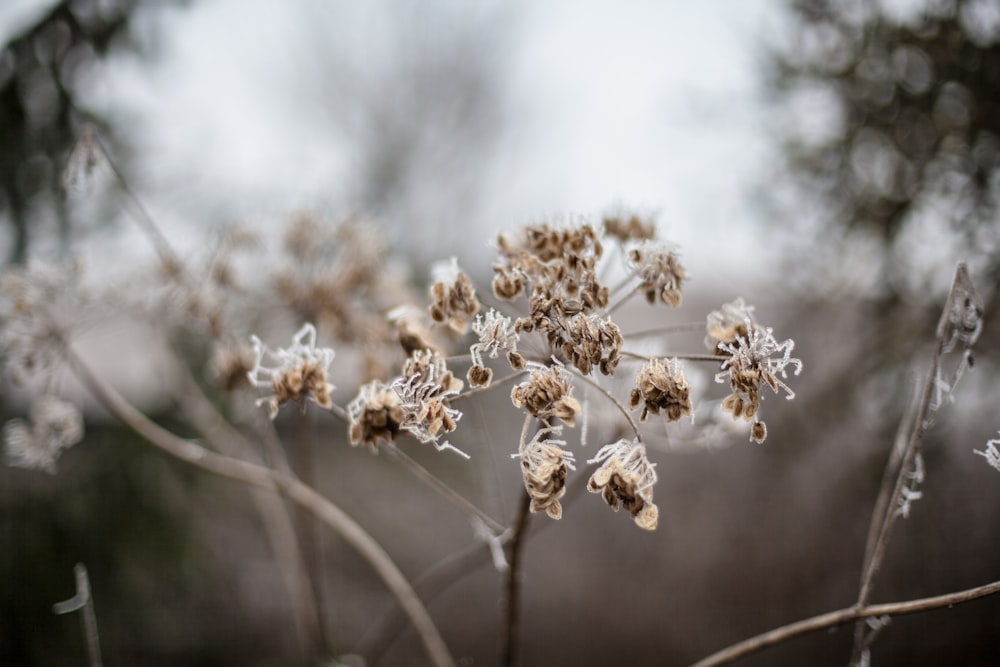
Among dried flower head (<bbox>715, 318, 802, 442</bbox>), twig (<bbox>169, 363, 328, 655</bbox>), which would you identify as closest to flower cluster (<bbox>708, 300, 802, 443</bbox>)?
dried flower head (<bbox>715, 318, 802, 442</bbox>)

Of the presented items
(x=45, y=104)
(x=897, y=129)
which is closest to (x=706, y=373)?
(x=897, y=129)

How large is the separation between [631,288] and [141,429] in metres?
0.60

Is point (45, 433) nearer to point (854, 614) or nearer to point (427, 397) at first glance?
point (427, 397)

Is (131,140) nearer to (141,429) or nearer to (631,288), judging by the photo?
(141,429)

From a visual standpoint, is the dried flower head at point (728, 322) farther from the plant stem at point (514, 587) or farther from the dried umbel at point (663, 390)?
the plant stem at point (514, 587)

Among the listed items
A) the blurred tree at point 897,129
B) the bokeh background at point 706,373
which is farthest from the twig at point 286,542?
the blurred tree at point 897,129

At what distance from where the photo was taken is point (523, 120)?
5.14 m

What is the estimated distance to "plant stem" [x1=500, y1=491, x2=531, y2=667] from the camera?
509mm

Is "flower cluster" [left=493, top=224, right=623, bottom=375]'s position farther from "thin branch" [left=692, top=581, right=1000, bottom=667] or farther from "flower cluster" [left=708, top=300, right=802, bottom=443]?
"thin branch" [left=692, top=581, right=1000, bottom=667]

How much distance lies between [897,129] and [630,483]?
63.2 inches

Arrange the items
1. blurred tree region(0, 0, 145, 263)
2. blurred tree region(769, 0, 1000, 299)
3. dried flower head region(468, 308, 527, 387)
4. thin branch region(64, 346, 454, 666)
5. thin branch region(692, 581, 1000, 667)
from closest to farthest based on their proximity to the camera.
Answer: thin branch region(692, 581, 1000, 667), dried flower head region(468, 308, 527, 387), thin branch region(64, 346, 454, 666), blurred tree region(769, 0, 1000, 299), blurred tree region(0, 0, 145, 263)

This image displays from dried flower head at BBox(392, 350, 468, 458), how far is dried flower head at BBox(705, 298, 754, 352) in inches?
9.1

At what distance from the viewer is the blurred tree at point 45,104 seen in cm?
149

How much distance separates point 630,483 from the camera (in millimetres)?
447
